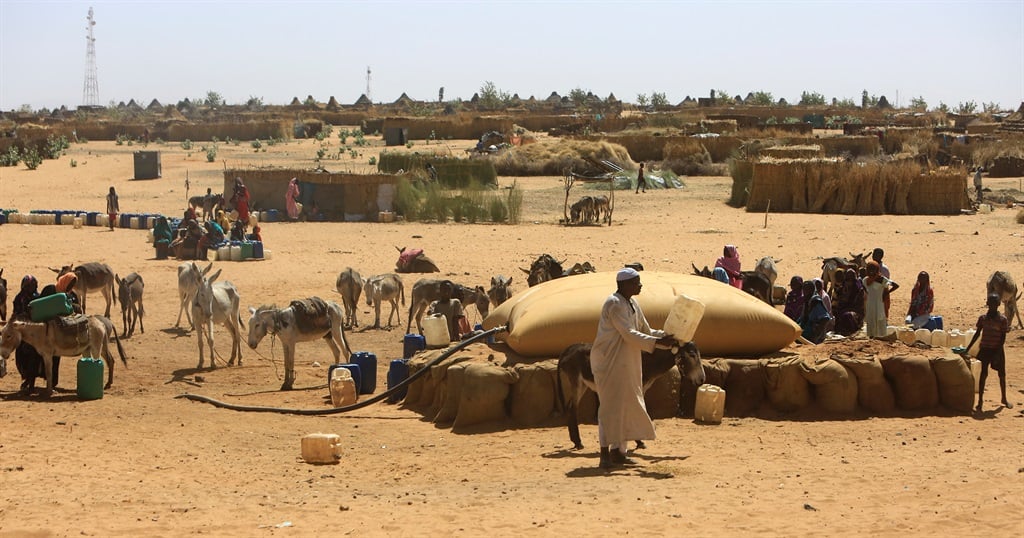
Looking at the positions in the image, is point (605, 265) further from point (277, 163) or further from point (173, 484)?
A: point (277, 163)

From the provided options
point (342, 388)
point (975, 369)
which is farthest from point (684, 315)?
point (342, 388)

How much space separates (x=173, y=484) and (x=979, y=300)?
559 inches

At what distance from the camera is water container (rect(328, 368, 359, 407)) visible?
12.9m

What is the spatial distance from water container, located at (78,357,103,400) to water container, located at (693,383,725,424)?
21.8 ft

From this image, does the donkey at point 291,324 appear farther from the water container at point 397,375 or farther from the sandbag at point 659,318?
the sandbag at point 659,318

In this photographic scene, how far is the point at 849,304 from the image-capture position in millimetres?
14508

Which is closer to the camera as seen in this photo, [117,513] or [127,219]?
[117,513]

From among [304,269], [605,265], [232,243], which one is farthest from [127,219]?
[605,265]

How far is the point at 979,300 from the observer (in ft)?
62.8

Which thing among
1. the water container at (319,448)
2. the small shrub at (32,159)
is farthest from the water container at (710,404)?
the small shrub at (32,159)

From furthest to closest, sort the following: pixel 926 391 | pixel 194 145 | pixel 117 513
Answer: pixel 194 145
pixel 926 391
pixel 117 513

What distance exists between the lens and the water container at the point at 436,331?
13.9m

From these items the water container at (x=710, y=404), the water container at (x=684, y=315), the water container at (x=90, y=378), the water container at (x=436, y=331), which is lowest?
the water container at (x=90, y=378)

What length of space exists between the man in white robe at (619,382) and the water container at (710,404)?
6.28 feet
